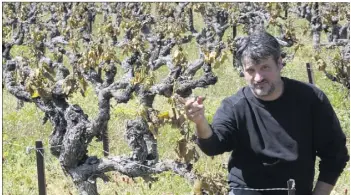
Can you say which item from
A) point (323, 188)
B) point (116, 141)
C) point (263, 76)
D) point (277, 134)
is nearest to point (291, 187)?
point (277, 134)

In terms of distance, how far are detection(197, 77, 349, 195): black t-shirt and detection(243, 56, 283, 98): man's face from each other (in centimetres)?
10

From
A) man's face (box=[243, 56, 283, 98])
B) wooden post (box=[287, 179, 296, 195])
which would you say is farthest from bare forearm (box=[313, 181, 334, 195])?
man's face (box=[243, 56, 283, 98])

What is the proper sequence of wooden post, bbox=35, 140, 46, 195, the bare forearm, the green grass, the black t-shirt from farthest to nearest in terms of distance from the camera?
the green grass → wooden post, bbox=35, 140, 46, 195 → the bare forearm → the black t-shirt

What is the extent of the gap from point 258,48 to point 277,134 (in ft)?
1.34

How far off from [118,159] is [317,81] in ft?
24.5

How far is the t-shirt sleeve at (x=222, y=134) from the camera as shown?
9.62 ft

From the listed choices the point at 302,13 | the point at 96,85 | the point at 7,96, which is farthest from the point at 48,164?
the point at 302,13

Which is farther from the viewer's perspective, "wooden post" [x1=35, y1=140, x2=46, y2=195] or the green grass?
the green grass

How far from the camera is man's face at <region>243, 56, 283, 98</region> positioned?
291 centimetres

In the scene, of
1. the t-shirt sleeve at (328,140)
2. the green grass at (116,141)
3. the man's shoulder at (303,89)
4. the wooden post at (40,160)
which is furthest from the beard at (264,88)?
the wooden post at (40,160)

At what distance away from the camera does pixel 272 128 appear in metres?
3.01

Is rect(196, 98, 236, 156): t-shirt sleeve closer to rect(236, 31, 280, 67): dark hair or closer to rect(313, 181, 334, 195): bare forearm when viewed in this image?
rect(236, 31, 280, 67): dark hair

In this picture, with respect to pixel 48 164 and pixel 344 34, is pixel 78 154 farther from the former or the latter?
pixel 344 34

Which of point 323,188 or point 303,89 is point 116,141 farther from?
point 303,89
